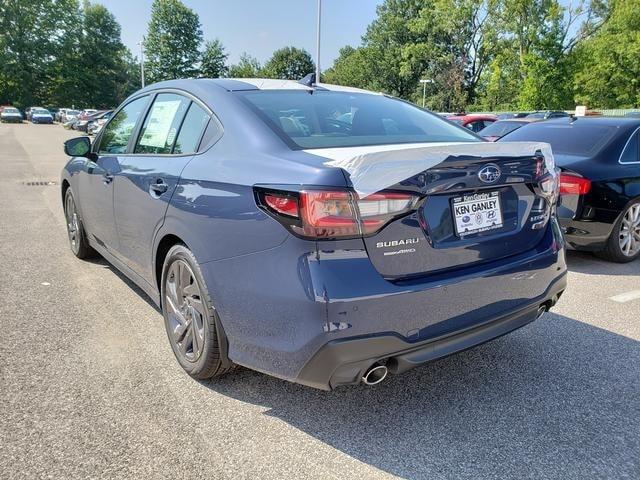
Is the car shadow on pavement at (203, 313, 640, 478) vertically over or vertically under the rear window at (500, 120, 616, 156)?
under

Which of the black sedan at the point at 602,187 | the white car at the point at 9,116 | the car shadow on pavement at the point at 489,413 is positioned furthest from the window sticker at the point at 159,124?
the white car at the point at 9,116

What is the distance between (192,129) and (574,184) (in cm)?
373

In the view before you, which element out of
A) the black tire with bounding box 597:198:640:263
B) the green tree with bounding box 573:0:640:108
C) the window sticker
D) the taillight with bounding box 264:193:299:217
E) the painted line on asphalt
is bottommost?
the painted line on asphalt

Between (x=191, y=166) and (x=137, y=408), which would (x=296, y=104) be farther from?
(x=137, y=408)

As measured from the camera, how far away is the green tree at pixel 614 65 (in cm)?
3806

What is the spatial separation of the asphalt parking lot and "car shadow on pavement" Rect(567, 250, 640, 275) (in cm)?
136

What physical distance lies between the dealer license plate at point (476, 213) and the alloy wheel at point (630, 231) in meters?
3.53

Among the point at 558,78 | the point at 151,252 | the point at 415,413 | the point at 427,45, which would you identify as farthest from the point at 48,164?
the point at 427,45

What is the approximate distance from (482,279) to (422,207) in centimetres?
48

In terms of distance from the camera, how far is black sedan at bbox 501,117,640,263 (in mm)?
4996

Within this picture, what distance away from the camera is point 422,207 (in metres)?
2.19

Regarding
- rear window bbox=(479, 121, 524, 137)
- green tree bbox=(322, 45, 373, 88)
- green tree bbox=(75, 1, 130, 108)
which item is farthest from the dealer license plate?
green tree bbox=(75, 1, 130, 108)

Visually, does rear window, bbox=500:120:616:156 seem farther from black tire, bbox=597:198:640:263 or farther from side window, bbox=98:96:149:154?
side window, bbox=98:96:149:154

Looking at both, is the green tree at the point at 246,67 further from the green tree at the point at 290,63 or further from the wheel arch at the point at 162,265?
the wheel arch at the point at 162,265
